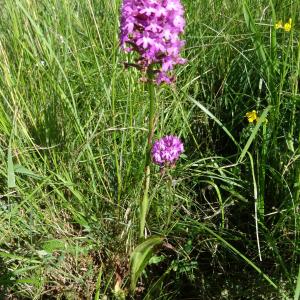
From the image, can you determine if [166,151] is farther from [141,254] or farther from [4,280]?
[4,280]

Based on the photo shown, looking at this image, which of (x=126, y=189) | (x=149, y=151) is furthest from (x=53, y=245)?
(x=149, y=151)

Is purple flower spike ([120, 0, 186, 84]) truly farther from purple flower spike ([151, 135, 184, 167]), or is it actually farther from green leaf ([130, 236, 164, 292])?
green leaf ([130, 236, 164, 292])

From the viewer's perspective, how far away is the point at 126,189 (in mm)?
1269

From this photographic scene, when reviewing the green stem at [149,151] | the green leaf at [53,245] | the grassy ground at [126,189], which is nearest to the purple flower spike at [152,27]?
the green stem at [149,151]

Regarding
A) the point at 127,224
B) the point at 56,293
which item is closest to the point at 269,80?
the point at 127,224

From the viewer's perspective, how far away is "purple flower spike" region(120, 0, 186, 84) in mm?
877

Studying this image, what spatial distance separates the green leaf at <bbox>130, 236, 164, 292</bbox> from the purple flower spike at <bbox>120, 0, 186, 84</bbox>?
41 cm

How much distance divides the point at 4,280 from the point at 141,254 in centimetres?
37

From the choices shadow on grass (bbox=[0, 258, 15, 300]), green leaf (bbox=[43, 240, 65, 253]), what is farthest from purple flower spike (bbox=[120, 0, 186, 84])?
shadow on grass (bbox=[0, 258, 15, 300])

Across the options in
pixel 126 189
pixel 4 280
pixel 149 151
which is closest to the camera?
pixel 149 151

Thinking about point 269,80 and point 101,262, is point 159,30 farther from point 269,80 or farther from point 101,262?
point 101,262

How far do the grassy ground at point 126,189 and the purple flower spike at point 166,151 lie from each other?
0.14 ft

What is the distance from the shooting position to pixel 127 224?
1170 millimetres

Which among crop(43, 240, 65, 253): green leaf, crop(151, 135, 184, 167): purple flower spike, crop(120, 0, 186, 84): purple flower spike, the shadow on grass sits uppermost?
crop(120, 0, 186, 84): purple flower spike
